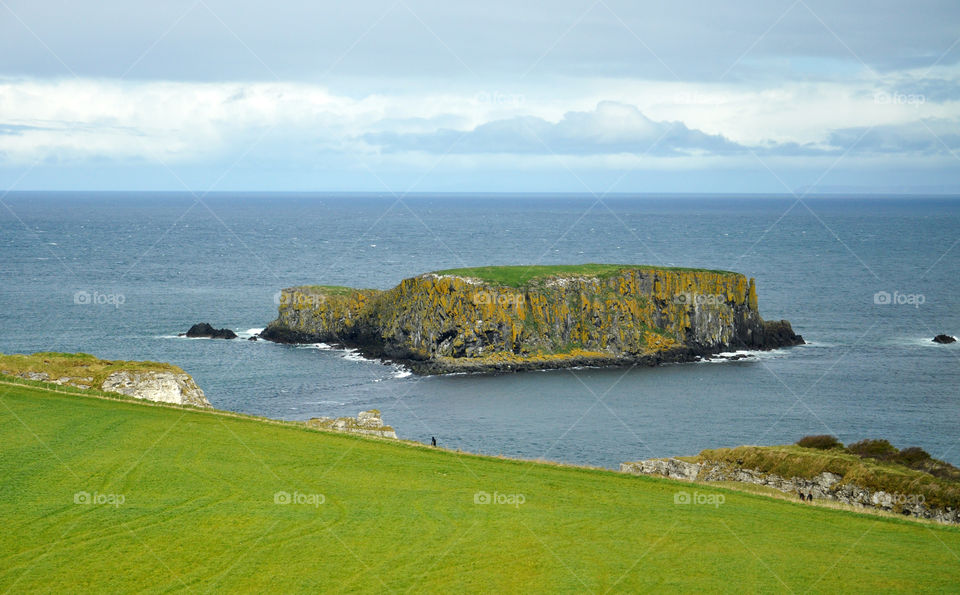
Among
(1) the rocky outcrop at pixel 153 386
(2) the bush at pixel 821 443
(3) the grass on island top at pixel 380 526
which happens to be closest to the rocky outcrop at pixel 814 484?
(3) the grass on island top at pixel 380 526

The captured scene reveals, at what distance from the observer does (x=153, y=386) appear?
4878 centimetres

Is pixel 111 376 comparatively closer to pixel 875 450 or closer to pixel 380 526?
pixel 380 526

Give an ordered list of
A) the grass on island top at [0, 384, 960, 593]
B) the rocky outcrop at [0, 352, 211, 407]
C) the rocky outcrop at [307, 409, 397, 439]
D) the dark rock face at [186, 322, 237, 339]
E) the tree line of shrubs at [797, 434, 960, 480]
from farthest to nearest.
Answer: the dark rock face at [186, 322, 237, 339], the rocky outcrop at [0, 352, 211, 407], the rocky outcrop at [307, 409, 397, 439], the tree line of shrubs at [797, 434, 960, 480], the grass on island top at [0, 384, 960, 593]

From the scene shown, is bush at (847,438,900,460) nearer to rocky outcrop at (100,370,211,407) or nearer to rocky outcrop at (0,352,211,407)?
rocky outcrop at (100,370,211,407)

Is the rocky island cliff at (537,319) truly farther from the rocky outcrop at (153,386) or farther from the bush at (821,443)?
the bush at (821,443)

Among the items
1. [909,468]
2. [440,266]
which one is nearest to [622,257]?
[440,266]

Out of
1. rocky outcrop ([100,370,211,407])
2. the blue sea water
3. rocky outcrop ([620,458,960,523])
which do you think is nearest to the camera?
rocky outcrop ([620,458,960,523])

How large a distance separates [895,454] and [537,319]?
51.5 metres

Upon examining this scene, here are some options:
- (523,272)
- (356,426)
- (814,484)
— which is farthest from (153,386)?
(523,272)

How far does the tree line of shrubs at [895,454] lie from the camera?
136 ft

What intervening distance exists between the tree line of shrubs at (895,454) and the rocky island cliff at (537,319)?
4488 cm

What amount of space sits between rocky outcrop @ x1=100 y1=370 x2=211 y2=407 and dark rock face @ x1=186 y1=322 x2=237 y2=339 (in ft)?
170

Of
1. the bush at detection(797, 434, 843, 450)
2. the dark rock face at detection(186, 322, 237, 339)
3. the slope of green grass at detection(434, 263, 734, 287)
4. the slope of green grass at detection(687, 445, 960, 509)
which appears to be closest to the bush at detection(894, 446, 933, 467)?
the slope of green grass at detection(687, 445, 960, 509)

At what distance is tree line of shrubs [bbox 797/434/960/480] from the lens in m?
41.4
